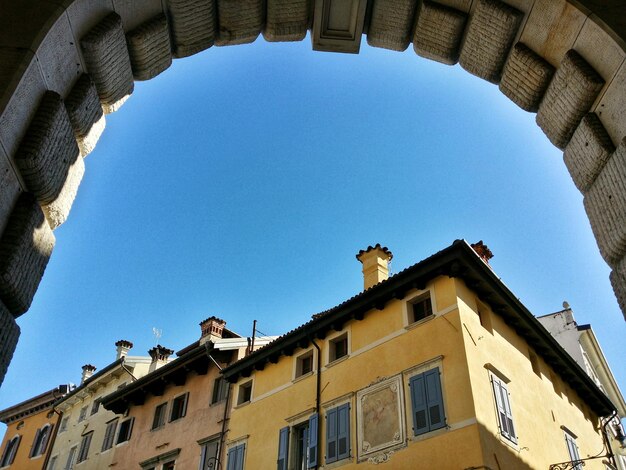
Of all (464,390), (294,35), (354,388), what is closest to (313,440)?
(354,388)

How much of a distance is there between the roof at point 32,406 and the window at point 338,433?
23900 mm

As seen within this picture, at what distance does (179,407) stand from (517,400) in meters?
14.9

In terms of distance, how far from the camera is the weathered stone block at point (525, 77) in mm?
3303

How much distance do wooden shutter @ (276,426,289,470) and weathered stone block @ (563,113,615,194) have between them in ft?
56.2

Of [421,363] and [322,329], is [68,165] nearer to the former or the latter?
[421,363]

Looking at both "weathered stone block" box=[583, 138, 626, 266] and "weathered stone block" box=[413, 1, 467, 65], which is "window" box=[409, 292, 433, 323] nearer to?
"weathered stone block" box=[413, 1, 467, 65]

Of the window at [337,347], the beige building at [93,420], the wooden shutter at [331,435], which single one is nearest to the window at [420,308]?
the window at [337,347]

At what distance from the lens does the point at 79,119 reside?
2.93 metres

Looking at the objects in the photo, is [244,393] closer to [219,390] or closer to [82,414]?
[219,390]

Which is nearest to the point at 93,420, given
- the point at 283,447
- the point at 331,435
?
the point at 283,447

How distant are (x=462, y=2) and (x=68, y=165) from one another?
2.43m

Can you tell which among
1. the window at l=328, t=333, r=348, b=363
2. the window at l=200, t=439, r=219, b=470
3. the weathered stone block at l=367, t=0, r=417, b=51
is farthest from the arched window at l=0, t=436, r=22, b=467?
the weathered stone block at l=367, t=0, r=417, b=51

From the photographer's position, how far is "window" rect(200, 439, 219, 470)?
2155 cm

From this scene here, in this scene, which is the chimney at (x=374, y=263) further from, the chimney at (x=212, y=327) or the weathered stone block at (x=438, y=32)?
the weathered stone block at (x=438, y=32)
